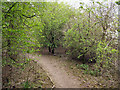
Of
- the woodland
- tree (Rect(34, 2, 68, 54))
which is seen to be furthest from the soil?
tree (Rect(34, 2, 68, 54))

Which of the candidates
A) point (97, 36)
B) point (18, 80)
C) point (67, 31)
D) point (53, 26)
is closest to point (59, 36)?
point (53, 26)

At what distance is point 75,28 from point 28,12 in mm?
6965

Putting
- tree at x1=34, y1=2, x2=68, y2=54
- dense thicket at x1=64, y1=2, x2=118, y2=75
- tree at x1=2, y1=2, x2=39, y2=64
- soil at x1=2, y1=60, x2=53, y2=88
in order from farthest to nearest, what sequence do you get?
tree at x1=34, y1=2, x2=68, y2=54 → dense thicket at x1=64, y1=2, x2=118, y2=75 → soil at x1=2, y1=60, x2=53, y2=88 → tree at x1=2, y1=2, x2=39, y2=64

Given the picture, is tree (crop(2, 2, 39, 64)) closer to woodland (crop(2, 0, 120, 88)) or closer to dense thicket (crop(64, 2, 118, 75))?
woodland (crop(2, 0, 120, 88))

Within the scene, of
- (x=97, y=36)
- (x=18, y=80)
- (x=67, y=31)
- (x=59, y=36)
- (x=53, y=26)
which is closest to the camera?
(x=18, y=80)

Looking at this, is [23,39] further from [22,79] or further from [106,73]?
[106,73]

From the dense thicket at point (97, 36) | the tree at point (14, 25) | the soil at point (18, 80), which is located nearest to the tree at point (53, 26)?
the dense thicket at point (97, 36)

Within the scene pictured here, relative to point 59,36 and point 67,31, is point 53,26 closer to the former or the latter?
point 59,36

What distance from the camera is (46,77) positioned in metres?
7.33

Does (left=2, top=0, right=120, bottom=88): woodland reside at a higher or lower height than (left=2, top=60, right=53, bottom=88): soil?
higher

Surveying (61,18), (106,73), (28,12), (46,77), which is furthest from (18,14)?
(61,18)

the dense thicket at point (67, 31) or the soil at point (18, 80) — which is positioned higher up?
the dense thicket at point (67, 31)

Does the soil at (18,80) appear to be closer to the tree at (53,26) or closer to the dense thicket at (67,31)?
the dense thicket at (67,31)

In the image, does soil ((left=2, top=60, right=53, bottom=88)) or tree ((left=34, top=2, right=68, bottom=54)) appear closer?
soil ((left=2, top=60, right=53, bottom=88))
